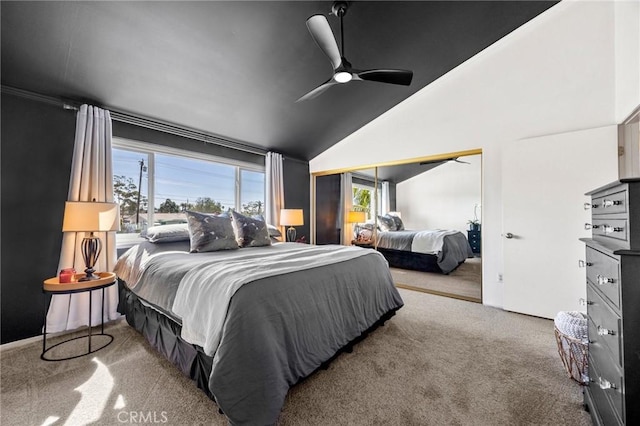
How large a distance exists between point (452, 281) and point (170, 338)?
344cm

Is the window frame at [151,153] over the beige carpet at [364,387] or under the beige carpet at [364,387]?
over

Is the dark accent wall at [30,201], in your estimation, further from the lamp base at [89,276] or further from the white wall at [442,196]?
the white wall at [442,196]

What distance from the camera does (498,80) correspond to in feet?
10.4

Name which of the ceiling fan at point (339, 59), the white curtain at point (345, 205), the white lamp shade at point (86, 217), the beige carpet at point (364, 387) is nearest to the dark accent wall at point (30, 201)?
the beige carpet at point (364, 387)

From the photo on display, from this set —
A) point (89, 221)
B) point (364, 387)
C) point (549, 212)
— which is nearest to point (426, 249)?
point (549, 212)

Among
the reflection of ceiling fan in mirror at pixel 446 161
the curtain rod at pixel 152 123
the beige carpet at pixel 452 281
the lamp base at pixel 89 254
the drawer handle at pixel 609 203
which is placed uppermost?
the curtain rod at pixel 152 123

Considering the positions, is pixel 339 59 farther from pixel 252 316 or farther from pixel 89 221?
pixel 89 221

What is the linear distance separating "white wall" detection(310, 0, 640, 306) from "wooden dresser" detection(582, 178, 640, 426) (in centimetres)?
203

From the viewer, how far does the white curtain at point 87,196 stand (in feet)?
7.85

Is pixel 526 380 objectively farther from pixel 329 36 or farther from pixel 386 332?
pixel 329 36

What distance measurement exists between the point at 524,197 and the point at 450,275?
4.66 ft

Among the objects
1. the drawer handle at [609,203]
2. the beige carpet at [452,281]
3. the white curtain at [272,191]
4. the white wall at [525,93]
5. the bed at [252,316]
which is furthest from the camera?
the white curtain at [272,191]

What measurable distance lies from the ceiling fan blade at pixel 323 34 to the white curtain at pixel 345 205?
2697 millimetres

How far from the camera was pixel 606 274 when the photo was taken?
1.07 meters
